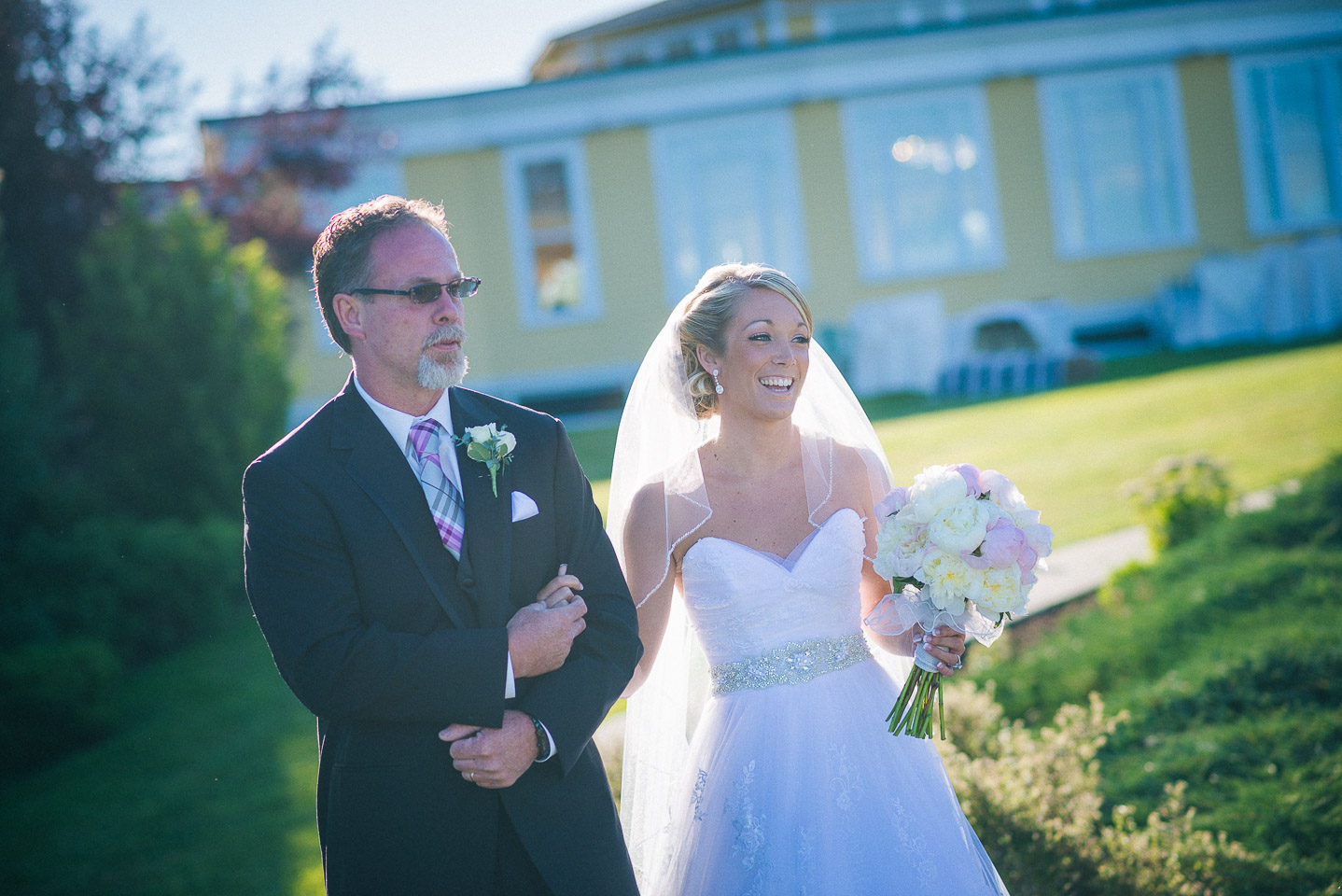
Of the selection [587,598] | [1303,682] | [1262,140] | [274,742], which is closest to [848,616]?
[587,598]

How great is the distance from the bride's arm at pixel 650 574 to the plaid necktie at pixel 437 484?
2.89ft

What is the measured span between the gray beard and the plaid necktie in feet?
0.35

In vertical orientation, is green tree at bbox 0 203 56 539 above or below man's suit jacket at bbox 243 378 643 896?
above

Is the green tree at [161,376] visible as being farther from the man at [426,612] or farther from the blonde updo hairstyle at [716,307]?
the man at [426,612]

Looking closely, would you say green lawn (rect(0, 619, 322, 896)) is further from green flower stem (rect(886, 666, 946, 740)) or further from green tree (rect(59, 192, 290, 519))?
green flower stem (rect(886, 666, 946, 740))

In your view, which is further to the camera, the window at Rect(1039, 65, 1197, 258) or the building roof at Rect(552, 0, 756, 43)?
the building roof at Rect(552, 0, 756, 43)

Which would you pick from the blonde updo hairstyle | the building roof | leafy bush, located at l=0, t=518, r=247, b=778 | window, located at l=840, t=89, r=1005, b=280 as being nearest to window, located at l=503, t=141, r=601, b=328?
window, located at l=840, t=89, r=1005, b=280

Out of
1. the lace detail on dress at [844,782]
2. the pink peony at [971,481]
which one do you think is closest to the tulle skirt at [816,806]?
the lace detail on dress at [844,782]

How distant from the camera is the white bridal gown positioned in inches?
119

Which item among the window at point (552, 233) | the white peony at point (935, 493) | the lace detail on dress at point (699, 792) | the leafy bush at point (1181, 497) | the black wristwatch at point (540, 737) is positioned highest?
the window at point (552, 233)

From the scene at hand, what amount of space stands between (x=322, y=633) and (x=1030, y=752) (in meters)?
2.92

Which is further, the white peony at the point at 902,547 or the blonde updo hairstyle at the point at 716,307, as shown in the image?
the blonde updo hairstyle at the point at 716,307

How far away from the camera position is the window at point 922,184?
54.3 feet

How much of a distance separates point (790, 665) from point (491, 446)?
1253 mm
